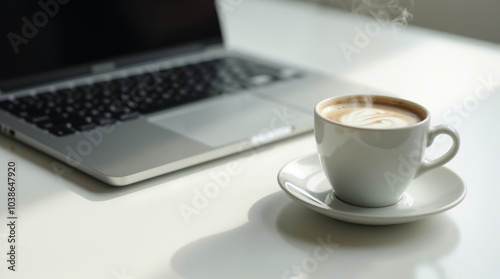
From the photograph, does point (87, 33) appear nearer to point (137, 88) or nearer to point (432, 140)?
point (137, 88)

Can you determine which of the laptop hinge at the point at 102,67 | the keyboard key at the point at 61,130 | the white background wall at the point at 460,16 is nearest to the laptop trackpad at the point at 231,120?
the keyboard key at the point at 61,130

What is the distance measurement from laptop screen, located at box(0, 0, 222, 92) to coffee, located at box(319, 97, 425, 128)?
504 millimetres

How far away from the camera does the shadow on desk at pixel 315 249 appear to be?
0.53 metres

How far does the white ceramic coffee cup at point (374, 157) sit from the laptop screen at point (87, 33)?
0.52 meters

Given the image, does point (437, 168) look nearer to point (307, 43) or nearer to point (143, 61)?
point (143, 61)

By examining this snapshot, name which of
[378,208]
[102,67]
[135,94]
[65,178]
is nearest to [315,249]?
[378,208]

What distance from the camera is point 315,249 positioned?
0.56 metres

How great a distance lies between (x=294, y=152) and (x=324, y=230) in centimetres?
20

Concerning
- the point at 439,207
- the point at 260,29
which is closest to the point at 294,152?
the point at 439,207

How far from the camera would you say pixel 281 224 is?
609 mm

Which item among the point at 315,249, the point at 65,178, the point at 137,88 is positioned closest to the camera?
the point at 315,249

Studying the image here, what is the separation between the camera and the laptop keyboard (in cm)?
82

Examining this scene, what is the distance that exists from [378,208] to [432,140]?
0.08 meters

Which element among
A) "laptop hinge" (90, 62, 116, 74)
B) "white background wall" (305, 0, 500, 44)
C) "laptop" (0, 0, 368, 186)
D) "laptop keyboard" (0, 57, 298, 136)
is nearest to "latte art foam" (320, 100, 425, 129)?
"laptop" (0, 0, 368, 186)
